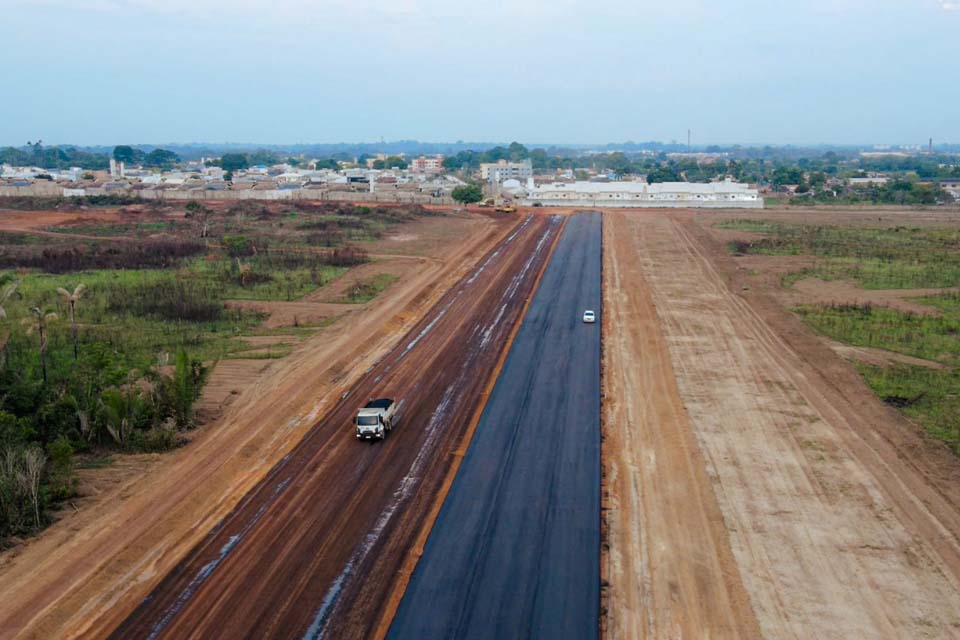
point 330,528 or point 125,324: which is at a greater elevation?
point 125,324

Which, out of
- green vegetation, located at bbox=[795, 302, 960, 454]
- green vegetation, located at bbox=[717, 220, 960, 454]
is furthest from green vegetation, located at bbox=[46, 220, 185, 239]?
green vegetation, located at bbox=[795, 302, 960, 454]

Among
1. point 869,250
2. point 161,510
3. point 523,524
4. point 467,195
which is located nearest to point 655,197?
point 467,195

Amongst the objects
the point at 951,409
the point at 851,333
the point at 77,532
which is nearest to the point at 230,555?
the point at 77,532

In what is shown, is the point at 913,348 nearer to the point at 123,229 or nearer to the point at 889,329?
the point at 889,329

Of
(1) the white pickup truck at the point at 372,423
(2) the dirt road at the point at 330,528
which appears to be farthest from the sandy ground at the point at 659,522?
(1) the white pickup truck at the point at 372,423

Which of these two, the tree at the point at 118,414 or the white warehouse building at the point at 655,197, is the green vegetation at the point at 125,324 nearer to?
the tree at the point at 118,414

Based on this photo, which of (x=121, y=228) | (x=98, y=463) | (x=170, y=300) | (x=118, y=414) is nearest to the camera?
(x=98, y=463)
